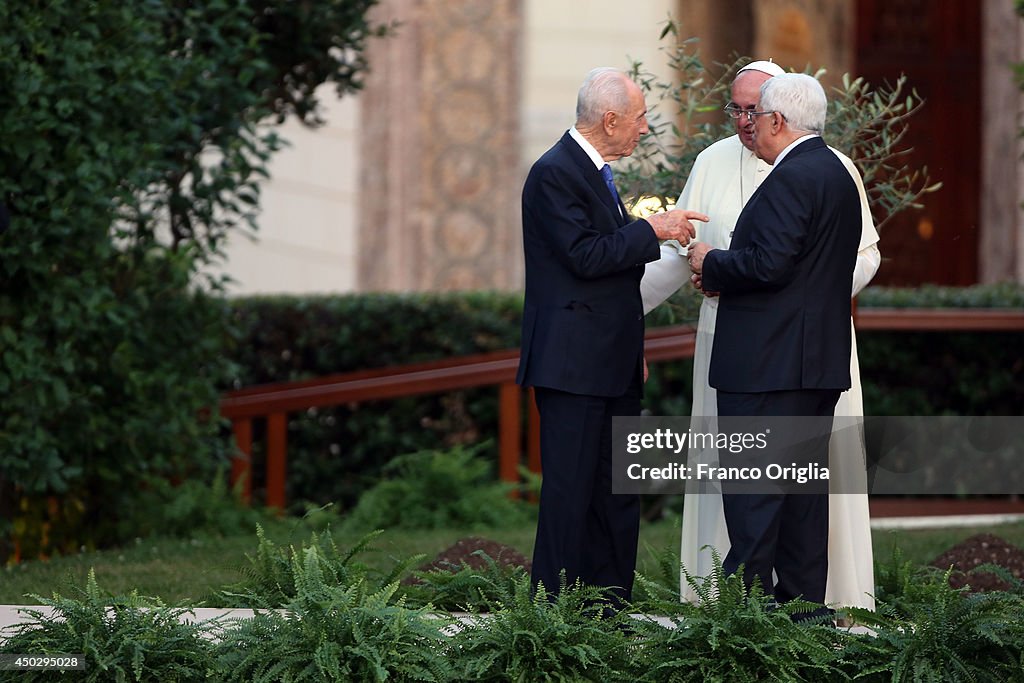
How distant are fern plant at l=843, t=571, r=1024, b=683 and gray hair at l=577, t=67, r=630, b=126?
184cm

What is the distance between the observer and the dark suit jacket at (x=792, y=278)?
5293 mm

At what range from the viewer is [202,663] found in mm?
5039

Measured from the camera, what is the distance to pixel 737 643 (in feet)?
16.3

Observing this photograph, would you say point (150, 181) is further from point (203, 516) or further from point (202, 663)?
point (202, 663)

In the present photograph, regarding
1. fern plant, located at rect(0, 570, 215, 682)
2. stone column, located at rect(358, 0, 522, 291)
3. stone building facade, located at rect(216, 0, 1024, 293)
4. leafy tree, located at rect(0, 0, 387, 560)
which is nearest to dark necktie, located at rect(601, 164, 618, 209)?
fern plant, located at rect(0, 570, 215, 682)

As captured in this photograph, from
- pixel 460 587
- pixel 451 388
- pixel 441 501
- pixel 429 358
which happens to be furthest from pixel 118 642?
pixel 429 358

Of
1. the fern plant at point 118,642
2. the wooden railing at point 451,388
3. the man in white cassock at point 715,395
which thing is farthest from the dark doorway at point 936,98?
the fern plant at point 118,642

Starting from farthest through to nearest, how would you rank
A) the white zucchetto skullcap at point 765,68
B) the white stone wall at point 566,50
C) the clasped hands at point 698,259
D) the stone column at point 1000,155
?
the stone column at point 1000,155
the white stone wall at point 566,50
the white zucchetto skullcap at point 765,68
the clasped hands at point 698,259

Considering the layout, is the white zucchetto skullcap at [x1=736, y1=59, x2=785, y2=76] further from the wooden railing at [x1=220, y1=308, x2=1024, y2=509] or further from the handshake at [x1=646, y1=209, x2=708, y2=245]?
the wooden railing at [x1=220, y1=308, x2=1024, y2=509]

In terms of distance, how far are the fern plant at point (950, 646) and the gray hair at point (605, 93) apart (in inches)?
72.5

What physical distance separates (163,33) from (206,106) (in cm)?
42

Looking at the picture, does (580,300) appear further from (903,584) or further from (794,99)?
(903,584)

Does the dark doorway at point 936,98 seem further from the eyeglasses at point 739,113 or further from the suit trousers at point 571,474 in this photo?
the suit trousers at point 571,474

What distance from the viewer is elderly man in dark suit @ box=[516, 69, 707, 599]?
5363 millimetres
